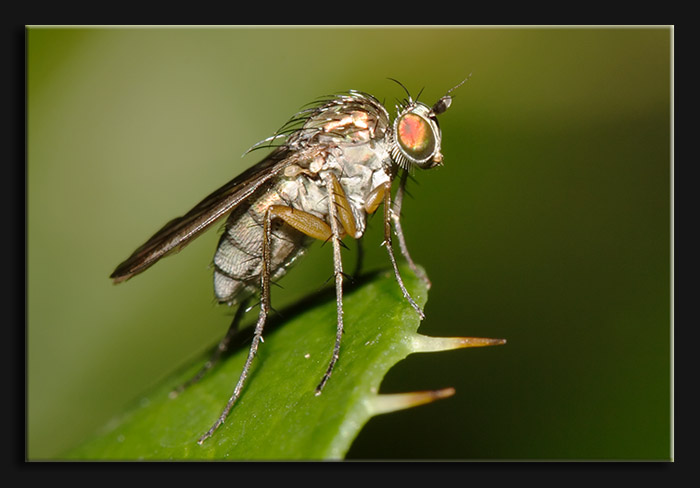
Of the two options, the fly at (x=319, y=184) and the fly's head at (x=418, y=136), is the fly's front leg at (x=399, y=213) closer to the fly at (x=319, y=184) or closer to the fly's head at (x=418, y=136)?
the fly at (x=319, y=184)

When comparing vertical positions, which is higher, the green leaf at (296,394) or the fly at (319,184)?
the fly at (319,184)

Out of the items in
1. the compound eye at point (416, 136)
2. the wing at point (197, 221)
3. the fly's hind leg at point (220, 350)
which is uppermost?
the compound eye at point (416, 136)

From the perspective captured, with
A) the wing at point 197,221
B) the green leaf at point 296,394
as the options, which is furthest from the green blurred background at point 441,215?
the wing at point 197,221

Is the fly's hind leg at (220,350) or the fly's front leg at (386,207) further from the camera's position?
the fly's hind leg at (220,350)

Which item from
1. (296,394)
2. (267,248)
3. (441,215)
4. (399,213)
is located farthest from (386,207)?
(441,215)

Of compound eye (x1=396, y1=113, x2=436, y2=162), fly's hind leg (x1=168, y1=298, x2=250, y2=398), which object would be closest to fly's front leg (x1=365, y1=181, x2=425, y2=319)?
compound eye (x1=396, y1=113, x2=436, y2=162)

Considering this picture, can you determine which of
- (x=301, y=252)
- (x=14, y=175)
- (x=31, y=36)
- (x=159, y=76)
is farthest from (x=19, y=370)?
(x=159, y=76)
